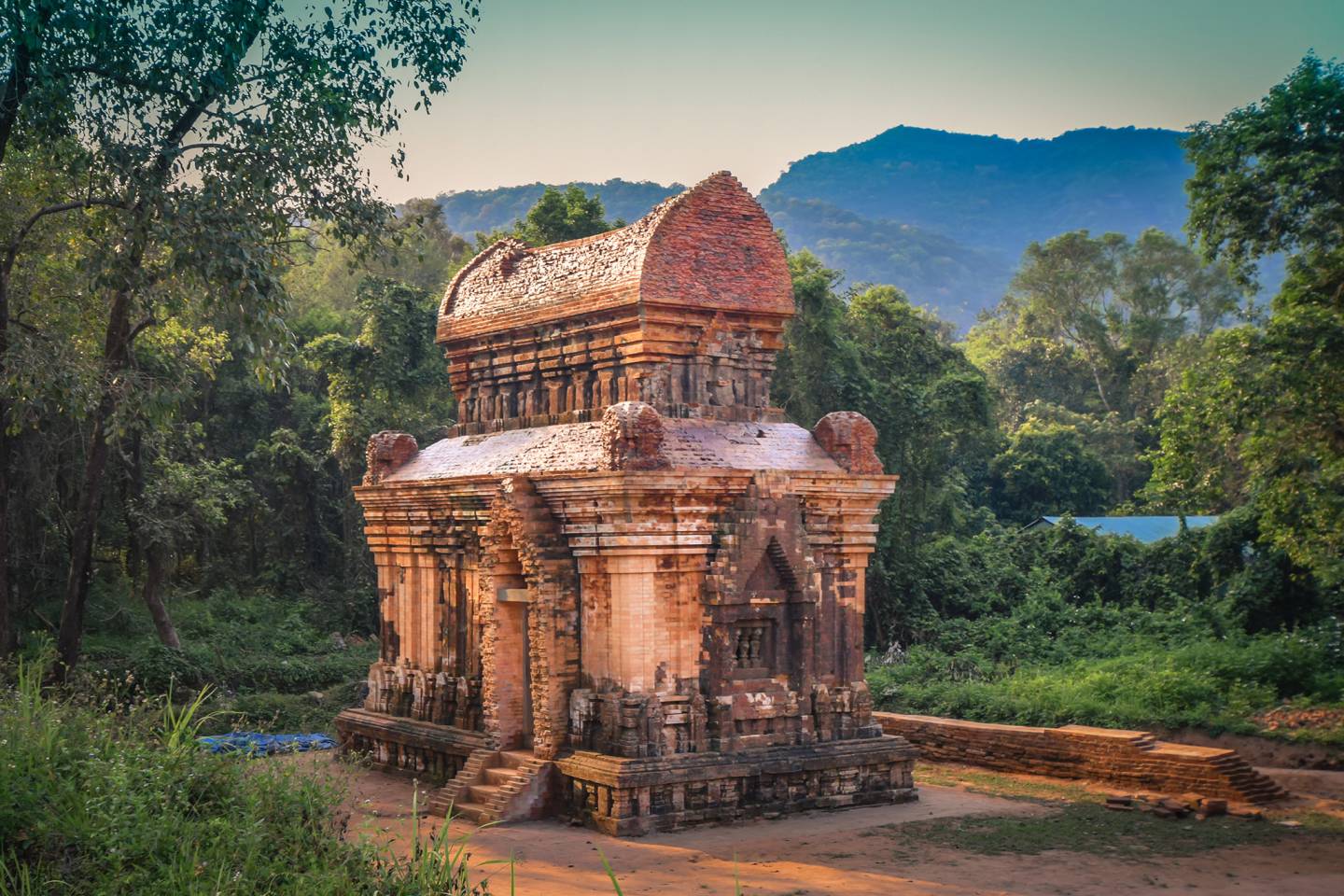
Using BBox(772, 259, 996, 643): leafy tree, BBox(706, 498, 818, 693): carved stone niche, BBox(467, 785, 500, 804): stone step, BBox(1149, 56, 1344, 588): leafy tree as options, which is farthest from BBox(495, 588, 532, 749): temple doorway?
BBox(772, 259, 996, 643): leafy tree

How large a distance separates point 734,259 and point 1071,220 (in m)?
185

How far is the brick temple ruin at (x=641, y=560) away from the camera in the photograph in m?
12.4

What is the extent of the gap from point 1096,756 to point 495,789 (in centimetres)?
642

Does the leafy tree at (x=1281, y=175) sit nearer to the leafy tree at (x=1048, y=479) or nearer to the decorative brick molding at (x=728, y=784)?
the decorative brick molding at (x=728, y=784)

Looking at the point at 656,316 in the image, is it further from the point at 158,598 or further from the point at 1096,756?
the point at 158,598

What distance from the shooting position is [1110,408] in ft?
155

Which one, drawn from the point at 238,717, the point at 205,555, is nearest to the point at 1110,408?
the point at 205,555

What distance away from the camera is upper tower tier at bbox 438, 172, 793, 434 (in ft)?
44.9

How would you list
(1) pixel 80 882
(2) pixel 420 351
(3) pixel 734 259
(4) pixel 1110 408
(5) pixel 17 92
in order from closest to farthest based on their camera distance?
1. (1) pixel 80 882
2. (5) pixel 17 92
3. (3) pixel 734 259
4. (2) pixel 420 351
5. (4) pixel 1110 408

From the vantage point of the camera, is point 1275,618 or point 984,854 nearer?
point 984,854

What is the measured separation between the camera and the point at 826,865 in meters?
11.0

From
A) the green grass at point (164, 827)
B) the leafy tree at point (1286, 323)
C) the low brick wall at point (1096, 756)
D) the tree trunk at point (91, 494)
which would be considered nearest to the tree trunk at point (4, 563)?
the tree trunk at point (91, 494)

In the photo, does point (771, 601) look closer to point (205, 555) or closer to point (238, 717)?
point (238, 717)

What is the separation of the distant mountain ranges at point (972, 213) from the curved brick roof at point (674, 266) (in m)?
137
